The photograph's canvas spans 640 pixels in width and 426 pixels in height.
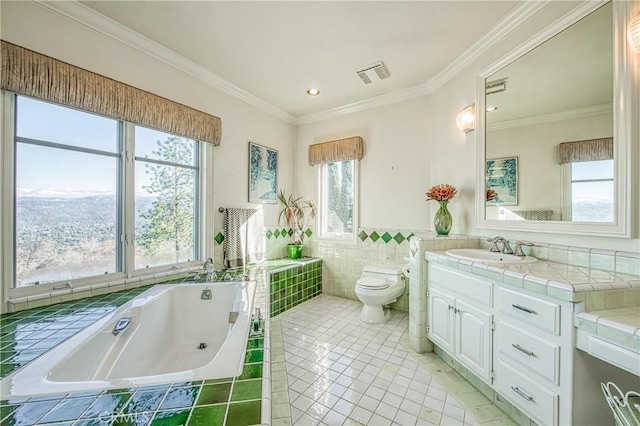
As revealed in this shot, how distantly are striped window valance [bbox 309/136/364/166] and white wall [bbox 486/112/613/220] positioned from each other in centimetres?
155

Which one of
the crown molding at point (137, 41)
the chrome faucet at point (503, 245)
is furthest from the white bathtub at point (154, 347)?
the crown molding at point (137, 41)

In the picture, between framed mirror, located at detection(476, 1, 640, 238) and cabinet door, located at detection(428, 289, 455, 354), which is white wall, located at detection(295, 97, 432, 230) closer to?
framed mirror, located at detection(476, 1, 640, 238)

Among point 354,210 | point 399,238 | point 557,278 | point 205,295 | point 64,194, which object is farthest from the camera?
point 354,210

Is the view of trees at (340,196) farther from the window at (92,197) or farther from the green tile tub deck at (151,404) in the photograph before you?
the green tile tub deck at (151,404)

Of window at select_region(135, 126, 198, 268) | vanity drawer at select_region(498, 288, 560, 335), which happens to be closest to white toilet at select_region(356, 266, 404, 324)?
vanity drawer at select_region(498, 288, 560, 335)

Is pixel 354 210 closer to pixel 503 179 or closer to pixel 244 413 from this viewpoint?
pixel 503 179

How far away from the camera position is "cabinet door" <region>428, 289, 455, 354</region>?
1874mm

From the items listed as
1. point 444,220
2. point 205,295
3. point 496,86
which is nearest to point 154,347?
point 205,295

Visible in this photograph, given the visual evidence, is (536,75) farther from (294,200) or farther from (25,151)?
(25,151)

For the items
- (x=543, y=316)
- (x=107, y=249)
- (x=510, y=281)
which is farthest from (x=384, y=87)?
(x=107, y=249)

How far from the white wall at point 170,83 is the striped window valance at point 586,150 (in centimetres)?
294

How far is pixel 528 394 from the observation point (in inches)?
51.1

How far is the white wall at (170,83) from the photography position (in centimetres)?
166

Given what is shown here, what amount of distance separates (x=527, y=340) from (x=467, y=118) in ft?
5.89
